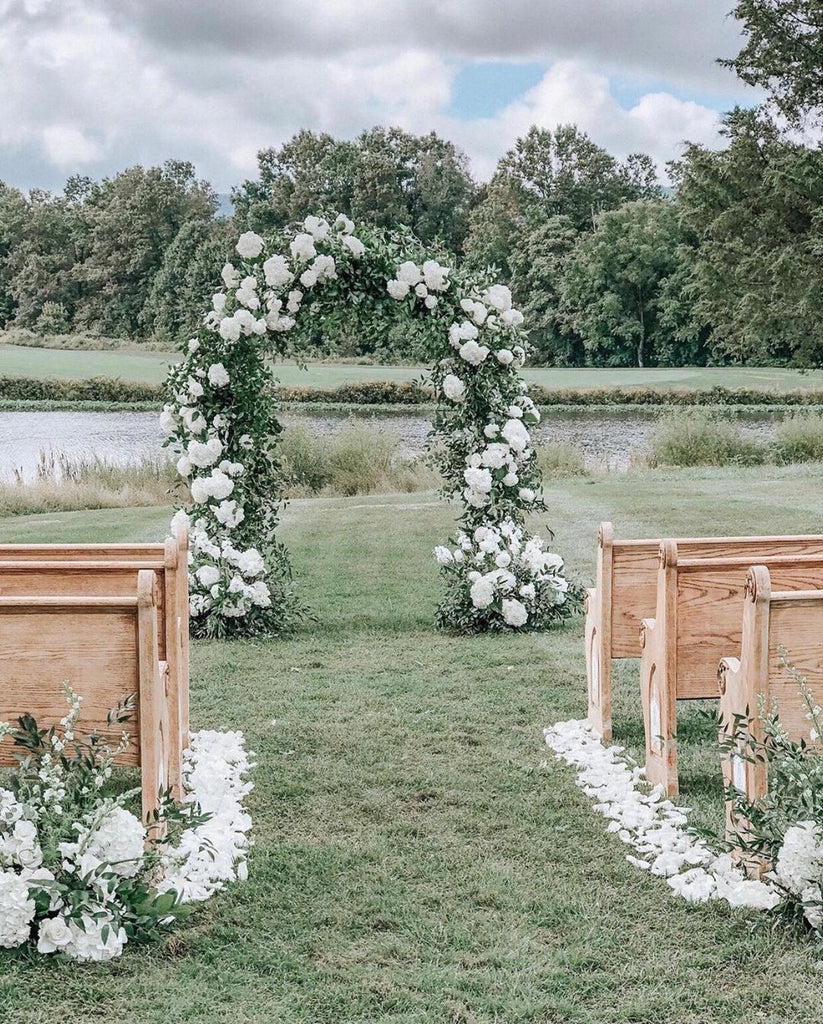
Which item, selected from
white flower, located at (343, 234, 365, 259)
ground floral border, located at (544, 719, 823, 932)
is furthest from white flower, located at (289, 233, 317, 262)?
ground floral border, located at (544, 719, 823, 932)

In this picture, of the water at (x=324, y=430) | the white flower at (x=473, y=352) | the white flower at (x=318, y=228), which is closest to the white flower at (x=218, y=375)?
the white flower at (x=318, y=228)

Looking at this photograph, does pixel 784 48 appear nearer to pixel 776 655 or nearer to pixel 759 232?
pixel 759 232

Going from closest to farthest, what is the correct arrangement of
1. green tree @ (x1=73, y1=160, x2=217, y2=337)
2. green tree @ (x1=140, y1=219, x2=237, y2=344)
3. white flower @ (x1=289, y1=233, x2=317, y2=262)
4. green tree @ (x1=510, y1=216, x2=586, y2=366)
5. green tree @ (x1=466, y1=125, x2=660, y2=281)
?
white flower @ (x1=289, y1=233, x2=317, y2=262), green tree @ (x1=140, y1=219, x2=237, y2=344), green tree @ (x1=73, y1=160, x2=217, y2=337), green tree @ (x1=510, y1=216, x2=586, y2=366), green tree @ (x1=466, y1=125, x2=660, y2=281)

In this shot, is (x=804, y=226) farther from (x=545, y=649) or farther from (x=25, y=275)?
(x=25, y=275)

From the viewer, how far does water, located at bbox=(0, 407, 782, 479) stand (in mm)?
23047

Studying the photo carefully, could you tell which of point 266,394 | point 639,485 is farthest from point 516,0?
point 266,394

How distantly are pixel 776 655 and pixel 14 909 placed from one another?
241cm

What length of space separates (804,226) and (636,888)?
73.7ft

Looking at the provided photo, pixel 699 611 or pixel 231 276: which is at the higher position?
pixel 231 276

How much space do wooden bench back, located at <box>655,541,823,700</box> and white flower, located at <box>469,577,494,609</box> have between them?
3.27 meters

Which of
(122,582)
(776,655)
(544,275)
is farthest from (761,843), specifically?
(544,275)

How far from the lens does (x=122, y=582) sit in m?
4.72

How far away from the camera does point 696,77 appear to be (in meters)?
57.8

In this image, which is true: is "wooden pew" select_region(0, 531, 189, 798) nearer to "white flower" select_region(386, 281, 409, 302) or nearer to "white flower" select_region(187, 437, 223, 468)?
"white flower" select_region(187, 437, 223, 468)
